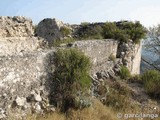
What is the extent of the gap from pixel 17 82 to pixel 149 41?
21.7 metres

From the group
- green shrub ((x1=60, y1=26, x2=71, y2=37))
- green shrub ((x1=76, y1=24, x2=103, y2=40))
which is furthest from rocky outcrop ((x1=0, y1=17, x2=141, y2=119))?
green shrub ((x1=60, y1=26, x2=71, y2=37))

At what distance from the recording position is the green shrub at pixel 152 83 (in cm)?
1140

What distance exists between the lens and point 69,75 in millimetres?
8547

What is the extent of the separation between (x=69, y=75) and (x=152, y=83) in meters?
4.40

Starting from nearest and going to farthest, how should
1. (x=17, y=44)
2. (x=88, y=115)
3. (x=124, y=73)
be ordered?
1. (x=88, y=115)
2. (x=17, y=44)
3. (x=124, y=73)

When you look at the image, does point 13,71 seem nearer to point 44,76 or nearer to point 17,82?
point 17,82

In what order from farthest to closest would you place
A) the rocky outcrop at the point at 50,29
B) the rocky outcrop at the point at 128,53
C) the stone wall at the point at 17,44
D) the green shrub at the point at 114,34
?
the rocky outcrop at the point at 50,29 < the green shrub at the point at 114,34 < the rocky outcrop at the point at 128,53 < the stone wall at the point at 17,44

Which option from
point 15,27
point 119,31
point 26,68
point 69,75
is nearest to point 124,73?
point 119,31

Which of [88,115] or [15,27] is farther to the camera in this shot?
[15,27]

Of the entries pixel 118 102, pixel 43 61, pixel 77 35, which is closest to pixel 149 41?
pixel 77 35

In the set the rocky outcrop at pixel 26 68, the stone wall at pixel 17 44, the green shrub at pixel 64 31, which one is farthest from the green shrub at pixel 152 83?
the green shrub at pixel 64 31

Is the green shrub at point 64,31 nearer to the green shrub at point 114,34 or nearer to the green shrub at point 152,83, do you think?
the green shrub at point 114,34

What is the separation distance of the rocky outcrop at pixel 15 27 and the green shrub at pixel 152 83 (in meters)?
4.32

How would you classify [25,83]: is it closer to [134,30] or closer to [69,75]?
[69,75]
